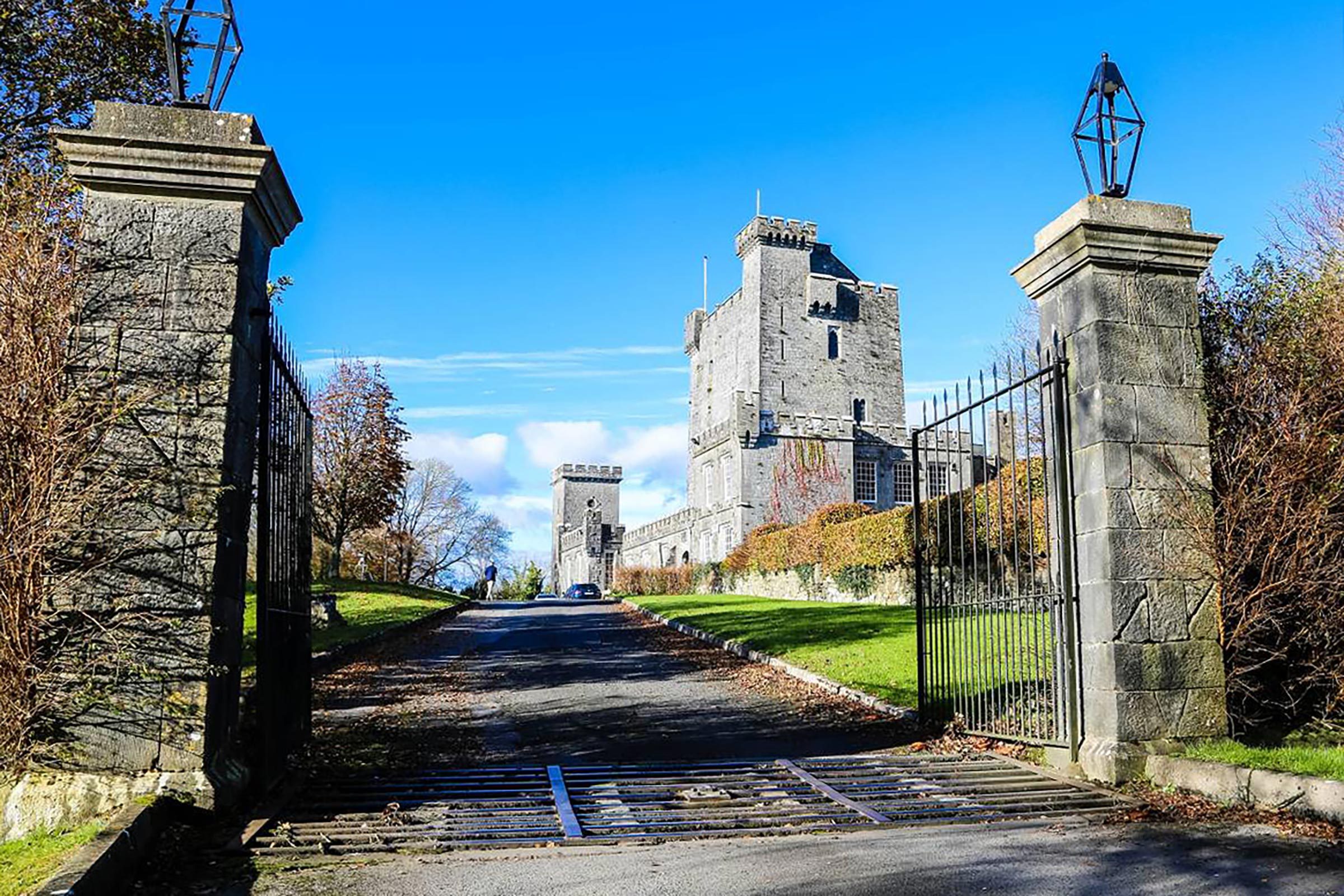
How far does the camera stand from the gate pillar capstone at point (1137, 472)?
622 centimetres

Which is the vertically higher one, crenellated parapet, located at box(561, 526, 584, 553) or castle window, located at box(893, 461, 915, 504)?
castle window, located at box(893, 461, 915, 504)

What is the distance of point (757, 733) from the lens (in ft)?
29.7

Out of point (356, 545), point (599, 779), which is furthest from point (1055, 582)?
point (356, 545)

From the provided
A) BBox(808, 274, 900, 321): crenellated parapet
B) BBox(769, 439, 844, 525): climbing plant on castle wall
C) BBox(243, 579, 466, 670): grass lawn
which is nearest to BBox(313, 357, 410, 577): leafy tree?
BBox(243, 579, 466, 670): grass lawn

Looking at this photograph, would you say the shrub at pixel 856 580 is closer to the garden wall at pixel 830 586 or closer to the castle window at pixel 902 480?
the garden wall at pixel 830 586

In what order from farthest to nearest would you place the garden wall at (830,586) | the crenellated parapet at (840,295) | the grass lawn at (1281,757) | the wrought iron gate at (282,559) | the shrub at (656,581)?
the crenellated parapet at (840,295)
the shrub at (656,581)
the garden wall at (830,586)
the wrought iron gate at (282,559)
the grass lawn at (1281,757)

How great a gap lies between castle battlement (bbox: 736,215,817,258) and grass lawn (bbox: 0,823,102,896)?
164ft

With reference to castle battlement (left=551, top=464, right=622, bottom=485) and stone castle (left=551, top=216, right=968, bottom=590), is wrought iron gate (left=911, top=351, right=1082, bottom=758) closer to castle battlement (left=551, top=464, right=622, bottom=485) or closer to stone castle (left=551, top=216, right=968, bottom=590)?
stone castle (left=551, top=216, right=968, bottom=590)

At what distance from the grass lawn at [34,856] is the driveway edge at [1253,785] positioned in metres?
5.54

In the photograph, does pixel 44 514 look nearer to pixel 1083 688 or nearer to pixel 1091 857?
pixel 1091 857

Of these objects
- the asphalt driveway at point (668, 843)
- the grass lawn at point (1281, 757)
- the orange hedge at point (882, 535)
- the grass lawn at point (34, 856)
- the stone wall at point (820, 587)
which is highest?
the orange hedge at point (882, 535)

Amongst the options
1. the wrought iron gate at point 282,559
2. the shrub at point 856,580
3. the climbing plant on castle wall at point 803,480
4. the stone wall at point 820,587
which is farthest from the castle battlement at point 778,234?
the wrought iron gate at point 282,559

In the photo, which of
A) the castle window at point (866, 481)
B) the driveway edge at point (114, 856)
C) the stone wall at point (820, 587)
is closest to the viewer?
the driveway edge at point (114, 856)

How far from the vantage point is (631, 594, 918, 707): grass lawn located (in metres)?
11.7
